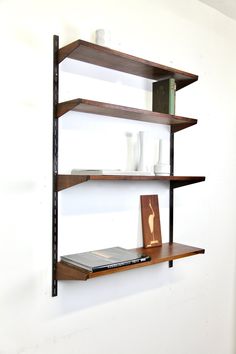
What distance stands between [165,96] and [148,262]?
0.83 metres

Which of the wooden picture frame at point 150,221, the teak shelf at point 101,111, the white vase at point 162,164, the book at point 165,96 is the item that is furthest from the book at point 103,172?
Result: the book at point 165,96

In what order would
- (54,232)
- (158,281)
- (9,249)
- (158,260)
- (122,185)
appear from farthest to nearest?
(158,281) < (122,185) < (158,260) < (54,232) < (9,249)

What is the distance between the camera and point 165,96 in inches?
66.1

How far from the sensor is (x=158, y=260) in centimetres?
151

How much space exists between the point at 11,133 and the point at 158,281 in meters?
1.12

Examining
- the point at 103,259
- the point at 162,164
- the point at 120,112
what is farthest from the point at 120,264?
the point at 120,112

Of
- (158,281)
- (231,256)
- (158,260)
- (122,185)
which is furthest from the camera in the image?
(231,256)

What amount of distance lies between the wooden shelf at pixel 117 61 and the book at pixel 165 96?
0.04 meters

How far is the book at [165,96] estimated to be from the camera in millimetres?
1658

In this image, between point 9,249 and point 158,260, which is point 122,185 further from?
point 9,249

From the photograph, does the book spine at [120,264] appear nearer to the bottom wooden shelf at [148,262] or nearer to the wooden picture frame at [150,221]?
the bottom wooden shelf at [148,262]

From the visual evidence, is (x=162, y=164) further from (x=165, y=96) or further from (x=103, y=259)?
(x=103, y=259)

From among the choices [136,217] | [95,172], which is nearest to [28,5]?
[95,172]

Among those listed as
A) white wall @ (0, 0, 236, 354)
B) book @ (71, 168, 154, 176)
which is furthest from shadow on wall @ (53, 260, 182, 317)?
book @ (71, 168, 154, 176)
